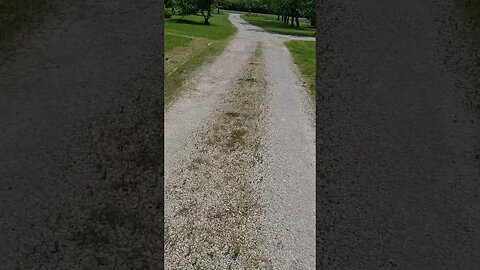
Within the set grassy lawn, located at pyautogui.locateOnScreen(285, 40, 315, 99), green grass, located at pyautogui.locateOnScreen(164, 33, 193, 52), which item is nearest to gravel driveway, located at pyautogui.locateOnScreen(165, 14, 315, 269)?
grassy lawn, located at pyautogui.locateOnScreen(285, 40, 315, 99)

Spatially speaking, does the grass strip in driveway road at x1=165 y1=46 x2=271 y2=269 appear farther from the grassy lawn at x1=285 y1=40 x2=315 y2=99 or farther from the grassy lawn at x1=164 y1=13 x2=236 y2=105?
the grassy lawn at x1=285 y1=40 x2=315 y2=99

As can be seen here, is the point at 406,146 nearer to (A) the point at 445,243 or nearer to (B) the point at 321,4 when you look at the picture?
(A) the point at 445,243

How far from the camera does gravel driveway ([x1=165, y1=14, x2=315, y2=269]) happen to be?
227 inches

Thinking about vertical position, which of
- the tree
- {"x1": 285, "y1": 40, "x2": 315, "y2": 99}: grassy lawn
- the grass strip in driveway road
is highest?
the tree

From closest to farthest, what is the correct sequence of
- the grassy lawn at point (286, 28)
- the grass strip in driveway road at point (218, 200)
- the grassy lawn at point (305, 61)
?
the grass strip in driveway road at point (218, 200)
the grassy lawn at point (305, 61)
the grassy lawn at point (286, 28)

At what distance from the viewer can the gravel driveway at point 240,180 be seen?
5.76 metres

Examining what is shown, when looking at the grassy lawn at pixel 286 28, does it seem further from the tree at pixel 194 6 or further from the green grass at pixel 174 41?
the green grass at pixel 174 41

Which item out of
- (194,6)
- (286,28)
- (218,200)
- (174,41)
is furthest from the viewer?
(286,28)

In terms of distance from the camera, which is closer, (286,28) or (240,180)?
(240,180)

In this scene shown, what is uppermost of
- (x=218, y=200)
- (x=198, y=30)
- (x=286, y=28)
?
(x=198, y=30)

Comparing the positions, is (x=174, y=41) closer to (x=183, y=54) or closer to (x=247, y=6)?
(x=183, y=54)

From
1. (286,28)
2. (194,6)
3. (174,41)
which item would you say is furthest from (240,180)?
(286,28)

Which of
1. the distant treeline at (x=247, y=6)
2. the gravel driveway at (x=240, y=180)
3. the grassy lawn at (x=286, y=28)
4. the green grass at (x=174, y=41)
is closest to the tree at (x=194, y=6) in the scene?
the grassy lawn at (x=286, y=28)

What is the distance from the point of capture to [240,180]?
788 cm
